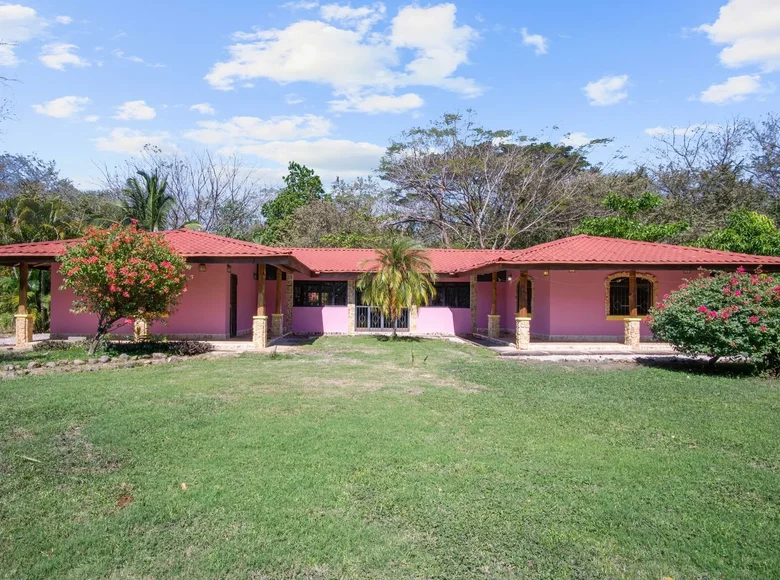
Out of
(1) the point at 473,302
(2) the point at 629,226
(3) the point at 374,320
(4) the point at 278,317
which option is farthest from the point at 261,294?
(2) the point at 629,226

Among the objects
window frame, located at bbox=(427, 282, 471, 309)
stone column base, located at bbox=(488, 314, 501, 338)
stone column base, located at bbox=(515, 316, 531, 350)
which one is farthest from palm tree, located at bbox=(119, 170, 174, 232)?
stone column base, located at bbox=(515, 316, 531, 350)

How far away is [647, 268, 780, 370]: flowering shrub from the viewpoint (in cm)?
1055

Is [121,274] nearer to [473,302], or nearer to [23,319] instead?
[23,319]

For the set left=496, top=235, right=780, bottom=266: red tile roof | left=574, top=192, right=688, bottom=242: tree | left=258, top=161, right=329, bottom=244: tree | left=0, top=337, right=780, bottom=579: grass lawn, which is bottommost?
left=0, top=337, right=780, bottom=579: grass lawn

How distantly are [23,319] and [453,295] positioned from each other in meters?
14.6

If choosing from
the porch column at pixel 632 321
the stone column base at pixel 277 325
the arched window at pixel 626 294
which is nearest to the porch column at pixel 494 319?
the arched window at pixel 626 294

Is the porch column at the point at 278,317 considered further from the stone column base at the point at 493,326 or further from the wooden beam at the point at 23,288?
the stone column base at the point at 493,326

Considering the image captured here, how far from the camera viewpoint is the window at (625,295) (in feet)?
56.5

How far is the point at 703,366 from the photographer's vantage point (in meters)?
12.2

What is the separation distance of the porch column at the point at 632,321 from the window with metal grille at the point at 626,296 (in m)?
1.03

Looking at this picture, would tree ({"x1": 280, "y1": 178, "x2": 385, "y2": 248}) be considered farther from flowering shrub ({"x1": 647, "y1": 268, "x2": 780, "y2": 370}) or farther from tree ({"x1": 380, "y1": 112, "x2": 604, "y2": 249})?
flowering shrub ({"x1": 647, "y1": 268, "x2": 780, "y2": 370})

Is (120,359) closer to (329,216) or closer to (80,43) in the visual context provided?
(80,43)

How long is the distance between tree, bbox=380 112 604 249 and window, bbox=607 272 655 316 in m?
12.3

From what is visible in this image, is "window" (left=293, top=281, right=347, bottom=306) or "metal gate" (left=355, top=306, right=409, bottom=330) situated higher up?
"window" (left=293, top=281, right=347, bottom=306)
